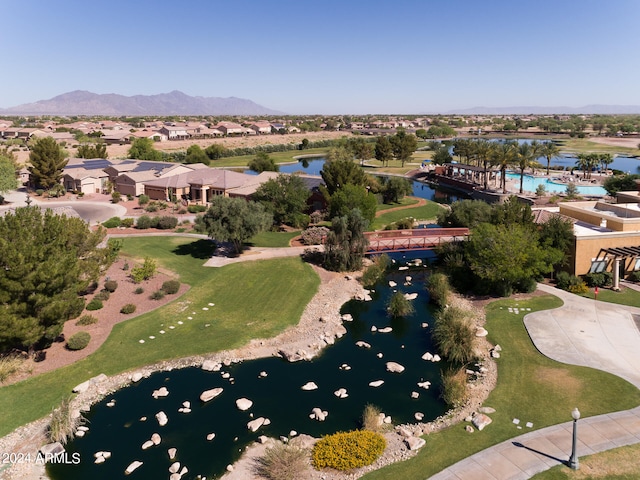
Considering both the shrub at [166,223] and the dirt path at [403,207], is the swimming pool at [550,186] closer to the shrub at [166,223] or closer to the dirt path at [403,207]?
the dirt path at [403,207]

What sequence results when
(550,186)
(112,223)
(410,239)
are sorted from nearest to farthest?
(410,239) → (112,223) → (550,186)

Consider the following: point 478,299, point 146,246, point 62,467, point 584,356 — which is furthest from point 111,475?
point 146,246

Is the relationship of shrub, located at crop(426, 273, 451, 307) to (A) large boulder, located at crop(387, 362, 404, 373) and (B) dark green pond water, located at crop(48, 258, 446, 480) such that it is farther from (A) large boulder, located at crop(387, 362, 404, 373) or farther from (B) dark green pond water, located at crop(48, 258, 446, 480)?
(A) large boulder, located at crop(387, 362, 404, 373)

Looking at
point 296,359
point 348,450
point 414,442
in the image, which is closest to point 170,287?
point 296,359

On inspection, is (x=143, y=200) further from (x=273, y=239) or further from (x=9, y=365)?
(x=9, y=365)

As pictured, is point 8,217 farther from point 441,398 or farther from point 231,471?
point 441,398
